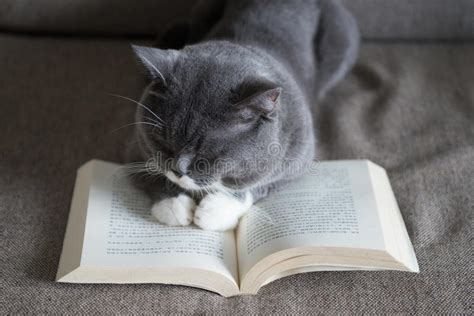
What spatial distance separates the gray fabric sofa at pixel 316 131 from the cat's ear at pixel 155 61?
0.43 m

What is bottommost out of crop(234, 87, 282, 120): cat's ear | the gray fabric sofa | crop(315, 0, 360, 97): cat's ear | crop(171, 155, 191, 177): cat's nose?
the gray fabric sofa

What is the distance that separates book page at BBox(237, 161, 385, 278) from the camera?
1.01m

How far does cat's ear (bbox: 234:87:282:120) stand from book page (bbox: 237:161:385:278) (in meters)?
0.26

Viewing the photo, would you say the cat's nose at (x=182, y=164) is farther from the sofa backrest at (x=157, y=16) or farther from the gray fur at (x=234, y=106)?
the sofa backrest at (x=157, y=16)

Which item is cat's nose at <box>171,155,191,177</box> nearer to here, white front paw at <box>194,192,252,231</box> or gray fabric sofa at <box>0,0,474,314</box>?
white front paw at <box>194,192,252,231</box>

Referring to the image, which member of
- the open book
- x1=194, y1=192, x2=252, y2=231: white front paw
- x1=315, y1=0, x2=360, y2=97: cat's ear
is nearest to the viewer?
the open book

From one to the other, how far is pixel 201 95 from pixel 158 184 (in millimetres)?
323

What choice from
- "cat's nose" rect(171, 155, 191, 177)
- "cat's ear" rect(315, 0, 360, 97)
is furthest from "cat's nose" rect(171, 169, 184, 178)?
"cat's ear" rect(315, 0, 360, 97)

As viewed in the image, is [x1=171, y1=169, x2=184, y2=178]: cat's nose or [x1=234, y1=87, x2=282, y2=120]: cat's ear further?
[x1=171, y1=169, x2=184, y2=178]: cat's nose

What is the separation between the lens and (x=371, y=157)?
1.36m

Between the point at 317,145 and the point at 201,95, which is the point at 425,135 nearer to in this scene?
the point at 317,145

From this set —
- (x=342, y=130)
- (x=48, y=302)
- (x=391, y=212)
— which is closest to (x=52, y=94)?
(x=48, y=302)

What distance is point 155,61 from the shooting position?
0.98 metres

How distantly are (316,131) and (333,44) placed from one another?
0.34 meters
